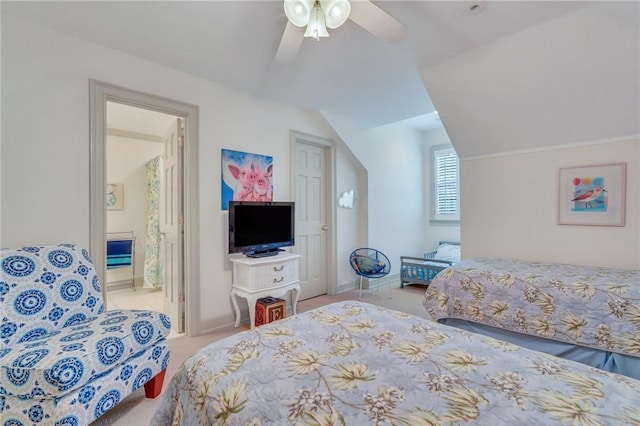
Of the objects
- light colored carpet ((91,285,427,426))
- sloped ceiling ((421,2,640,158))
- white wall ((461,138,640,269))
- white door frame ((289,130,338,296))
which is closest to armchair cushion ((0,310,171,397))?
light colored carpet ((91,285,427,426))

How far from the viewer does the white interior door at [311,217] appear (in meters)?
3.90

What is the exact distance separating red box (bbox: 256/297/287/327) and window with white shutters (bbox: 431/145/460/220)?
3.97 m

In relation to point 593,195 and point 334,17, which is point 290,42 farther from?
point 593,195

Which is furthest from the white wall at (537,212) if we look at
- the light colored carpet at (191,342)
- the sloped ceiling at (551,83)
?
the light colored carpet at (191,342)

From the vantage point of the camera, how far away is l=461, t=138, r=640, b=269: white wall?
261 cm

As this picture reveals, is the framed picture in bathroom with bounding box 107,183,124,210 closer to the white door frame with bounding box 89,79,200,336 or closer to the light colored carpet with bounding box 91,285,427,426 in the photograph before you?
the white door frame with bounding box 89,79,200,336

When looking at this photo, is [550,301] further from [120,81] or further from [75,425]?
[120,81]

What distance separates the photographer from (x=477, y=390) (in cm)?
84

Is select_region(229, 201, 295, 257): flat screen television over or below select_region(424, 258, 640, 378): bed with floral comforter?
over

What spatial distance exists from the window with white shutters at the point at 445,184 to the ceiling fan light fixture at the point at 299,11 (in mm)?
4573

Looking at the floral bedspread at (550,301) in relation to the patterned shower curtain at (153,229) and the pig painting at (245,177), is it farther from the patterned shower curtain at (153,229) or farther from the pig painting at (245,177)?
the patterned shower curtain at (153,229)

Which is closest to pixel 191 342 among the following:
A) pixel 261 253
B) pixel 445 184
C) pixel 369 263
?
pixel 261 253

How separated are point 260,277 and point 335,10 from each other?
2260mm

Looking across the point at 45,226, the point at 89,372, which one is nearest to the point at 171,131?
the point at 45,226
